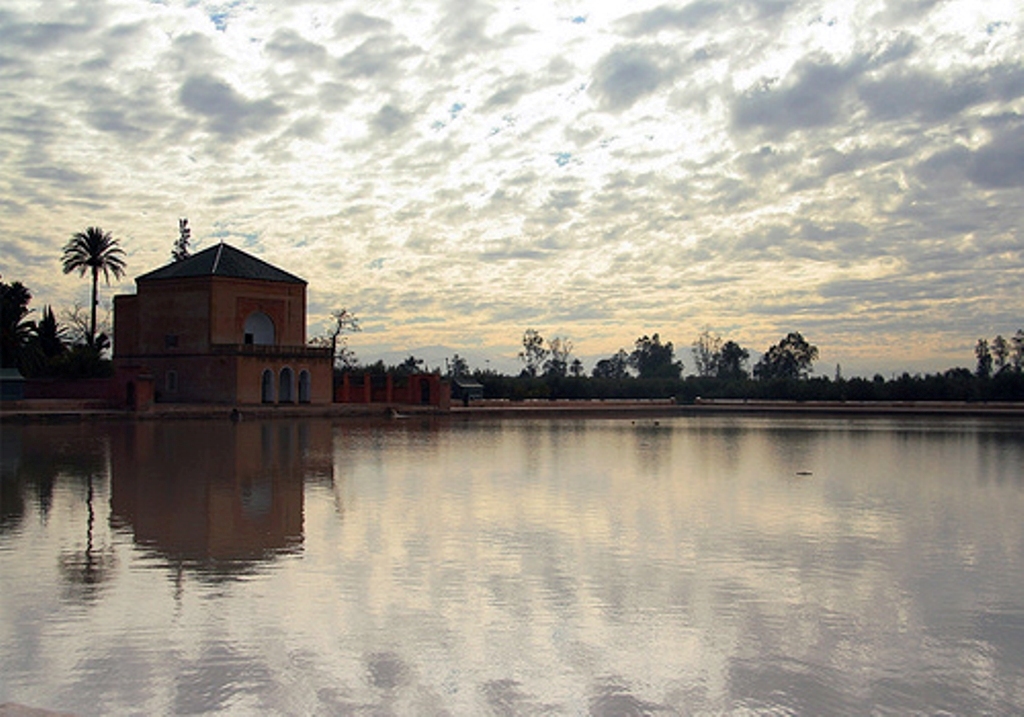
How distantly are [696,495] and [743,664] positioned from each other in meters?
8.12

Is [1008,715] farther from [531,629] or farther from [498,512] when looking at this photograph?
[498,512]

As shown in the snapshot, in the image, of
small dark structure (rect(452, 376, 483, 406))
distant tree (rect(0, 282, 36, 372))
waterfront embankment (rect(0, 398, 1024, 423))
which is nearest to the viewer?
waterfront embankment (rect(0, 398, 1024, 423))

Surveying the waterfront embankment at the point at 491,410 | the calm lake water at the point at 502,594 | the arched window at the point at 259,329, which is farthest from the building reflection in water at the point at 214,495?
the arched window at the point at 259,329

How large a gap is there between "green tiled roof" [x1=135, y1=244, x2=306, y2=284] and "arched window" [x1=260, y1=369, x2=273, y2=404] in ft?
14.4

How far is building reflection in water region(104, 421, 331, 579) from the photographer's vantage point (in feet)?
29.4

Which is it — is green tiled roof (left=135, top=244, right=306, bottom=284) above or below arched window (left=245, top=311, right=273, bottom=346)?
above

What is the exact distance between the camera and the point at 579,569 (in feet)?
27.4

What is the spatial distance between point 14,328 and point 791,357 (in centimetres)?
7011

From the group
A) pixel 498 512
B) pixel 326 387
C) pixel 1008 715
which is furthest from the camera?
pixel 326 387

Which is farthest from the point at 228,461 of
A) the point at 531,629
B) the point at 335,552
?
the point at 531,629

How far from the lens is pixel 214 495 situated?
41.1 feet

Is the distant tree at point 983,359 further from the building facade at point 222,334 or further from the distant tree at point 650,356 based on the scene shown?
the building facade at point 222,334

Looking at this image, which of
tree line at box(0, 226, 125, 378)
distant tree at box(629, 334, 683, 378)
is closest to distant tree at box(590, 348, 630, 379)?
distant tree at box(629, 334, 683, 378)

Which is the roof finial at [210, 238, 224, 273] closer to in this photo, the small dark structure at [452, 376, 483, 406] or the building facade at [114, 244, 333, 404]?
the building facade at [114, 244, 333, 404]
